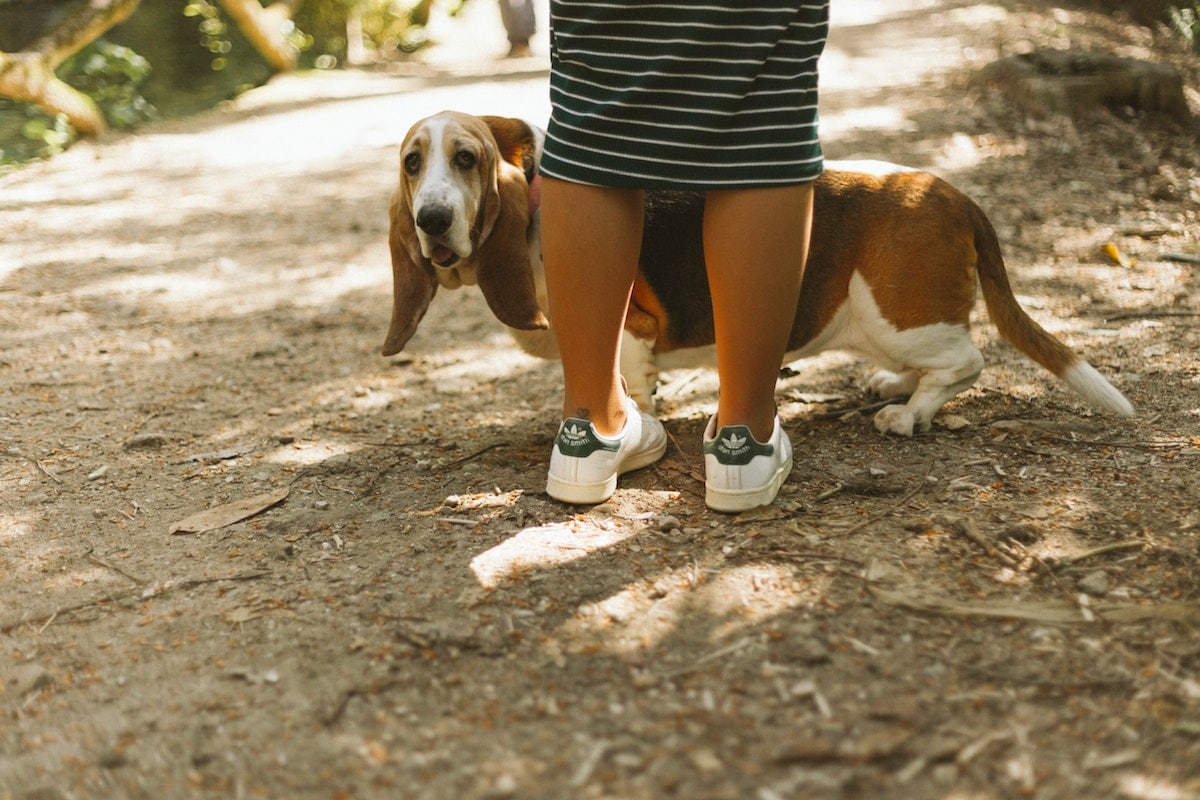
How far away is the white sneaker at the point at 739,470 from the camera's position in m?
2.28

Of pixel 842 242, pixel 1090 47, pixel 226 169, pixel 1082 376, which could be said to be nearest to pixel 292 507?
pixel 842 242

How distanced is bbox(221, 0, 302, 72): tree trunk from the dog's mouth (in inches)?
309

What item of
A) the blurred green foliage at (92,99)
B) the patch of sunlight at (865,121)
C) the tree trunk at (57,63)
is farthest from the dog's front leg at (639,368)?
the tree trunk at (57,63)

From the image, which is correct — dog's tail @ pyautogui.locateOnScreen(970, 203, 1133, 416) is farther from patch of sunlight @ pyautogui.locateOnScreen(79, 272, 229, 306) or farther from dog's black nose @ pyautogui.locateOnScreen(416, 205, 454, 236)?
patch of sunlight @ pyautogui.locateOnScreen(79, 272, 229, 306)

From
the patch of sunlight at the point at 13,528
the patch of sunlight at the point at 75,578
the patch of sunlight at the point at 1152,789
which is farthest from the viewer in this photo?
the patch of sunlight at the point at 13,528

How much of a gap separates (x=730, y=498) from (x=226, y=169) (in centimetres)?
541

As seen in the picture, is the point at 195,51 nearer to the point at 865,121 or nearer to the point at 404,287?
the point at 865,121

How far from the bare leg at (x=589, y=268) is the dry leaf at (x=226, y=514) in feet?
2.82

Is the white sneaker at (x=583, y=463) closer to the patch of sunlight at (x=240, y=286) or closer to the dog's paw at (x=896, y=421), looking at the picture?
the dog's paw at (x=896, y=421)

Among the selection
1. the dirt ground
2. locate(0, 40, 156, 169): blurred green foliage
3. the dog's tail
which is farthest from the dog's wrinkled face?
locate(0, 40, 156, 169): blurred green foliage

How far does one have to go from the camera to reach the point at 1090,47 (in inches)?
294

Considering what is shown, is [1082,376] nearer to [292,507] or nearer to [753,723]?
[753,723]

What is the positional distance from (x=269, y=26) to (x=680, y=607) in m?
9.10

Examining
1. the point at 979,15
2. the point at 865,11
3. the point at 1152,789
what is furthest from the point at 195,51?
→ the point at 1152,789
